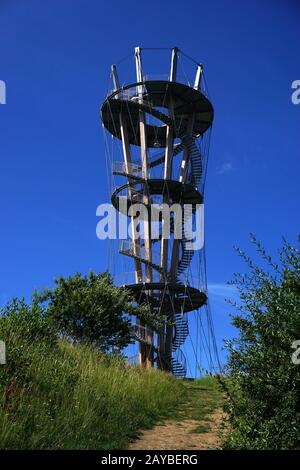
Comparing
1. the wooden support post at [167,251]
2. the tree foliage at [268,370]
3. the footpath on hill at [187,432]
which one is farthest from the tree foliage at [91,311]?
the tree foliage at [268,370]

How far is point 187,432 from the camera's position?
12617 mm

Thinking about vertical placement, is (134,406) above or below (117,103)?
below

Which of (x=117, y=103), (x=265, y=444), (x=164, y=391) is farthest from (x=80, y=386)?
(x=117, y=103)

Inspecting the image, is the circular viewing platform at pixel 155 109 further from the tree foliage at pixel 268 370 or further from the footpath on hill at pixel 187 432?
the tree foliage at pixel 268 370

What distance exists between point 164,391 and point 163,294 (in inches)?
753

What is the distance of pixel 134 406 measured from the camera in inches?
537

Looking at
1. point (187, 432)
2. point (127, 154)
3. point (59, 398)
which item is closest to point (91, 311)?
point (187, 432)

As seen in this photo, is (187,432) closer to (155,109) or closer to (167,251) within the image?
(167,251)

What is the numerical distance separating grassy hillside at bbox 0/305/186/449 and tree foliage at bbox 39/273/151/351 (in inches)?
377

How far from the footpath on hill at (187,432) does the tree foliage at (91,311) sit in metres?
8.01

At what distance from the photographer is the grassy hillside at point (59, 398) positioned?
338 inches

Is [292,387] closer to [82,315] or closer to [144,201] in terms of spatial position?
[82,315]

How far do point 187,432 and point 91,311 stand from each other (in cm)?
1318
